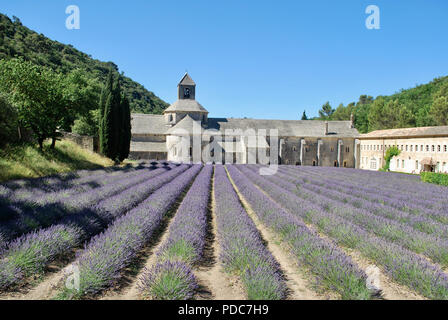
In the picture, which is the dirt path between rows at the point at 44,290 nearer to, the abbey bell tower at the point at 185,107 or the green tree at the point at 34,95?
the green tree at the point at 34,95

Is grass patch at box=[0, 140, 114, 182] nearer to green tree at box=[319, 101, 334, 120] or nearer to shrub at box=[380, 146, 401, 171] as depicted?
shrub at box=[380, 146, 401, 171]

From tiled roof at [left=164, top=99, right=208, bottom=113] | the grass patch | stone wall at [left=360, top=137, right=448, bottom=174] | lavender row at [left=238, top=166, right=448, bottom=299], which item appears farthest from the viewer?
tiled roof at [left=164, top=99, right=208, bottom=113]

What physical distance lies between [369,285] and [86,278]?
341cm

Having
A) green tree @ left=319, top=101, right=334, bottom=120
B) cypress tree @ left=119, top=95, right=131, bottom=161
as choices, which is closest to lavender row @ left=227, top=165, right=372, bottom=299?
cypress tree @ left=119, top=95, right=131, bottom=161

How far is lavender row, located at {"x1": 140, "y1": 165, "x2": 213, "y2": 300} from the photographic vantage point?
300cm

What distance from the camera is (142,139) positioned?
39.6 metres

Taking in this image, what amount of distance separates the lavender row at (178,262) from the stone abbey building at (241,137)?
30604mm

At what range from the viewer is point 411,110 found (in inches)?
2078

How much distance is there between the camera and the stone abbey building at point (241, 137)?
122ft

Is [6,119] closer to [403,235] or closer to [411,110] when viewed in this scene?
[403,235]

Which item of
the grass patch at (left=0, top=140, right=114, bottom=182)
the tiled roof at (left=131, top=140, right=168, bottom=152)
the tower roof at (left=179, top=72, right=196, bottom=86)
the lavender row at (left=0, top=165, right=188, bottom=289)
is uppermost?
the tower roof at (left=179, top=72, right=196, bottom=86)

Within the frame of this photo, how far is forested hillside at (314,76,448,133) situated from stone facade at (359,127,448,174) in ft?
47.9

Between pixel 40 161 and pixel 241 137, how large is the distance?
2698cm

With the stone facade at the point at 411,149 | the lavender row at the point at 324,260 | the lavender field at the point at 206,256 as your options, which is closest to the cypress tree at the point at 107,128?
the lavender field at the point at 206,256
